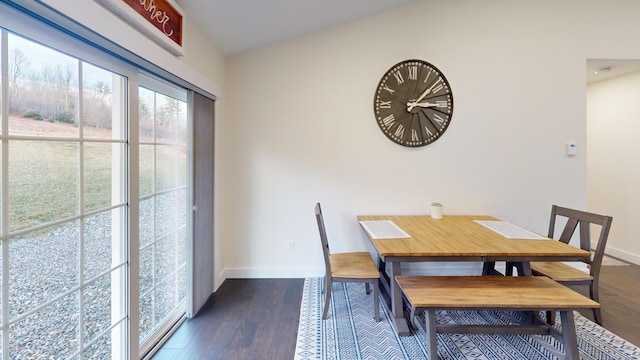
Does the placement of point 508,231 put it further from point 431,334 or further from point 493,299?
point 431,334

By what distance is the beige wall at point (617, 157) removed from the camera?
340cm

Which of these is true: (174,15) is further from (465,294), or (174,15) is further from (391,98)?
(465,294)

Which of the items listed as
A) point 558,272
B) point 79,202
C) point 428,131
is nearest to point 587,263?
point 558,272

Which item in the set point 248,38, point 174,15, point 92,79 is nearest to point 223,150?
point 248,38

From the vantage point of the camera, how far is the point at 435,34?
114 inches

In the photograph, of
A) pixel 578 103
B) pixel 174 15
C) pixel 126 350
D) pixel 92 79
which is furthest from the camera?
pixel 578 103

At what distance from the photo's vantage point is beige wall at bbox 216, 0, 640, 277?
2.88 metres

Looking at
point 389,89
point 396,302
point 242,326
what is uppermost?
point 389,89

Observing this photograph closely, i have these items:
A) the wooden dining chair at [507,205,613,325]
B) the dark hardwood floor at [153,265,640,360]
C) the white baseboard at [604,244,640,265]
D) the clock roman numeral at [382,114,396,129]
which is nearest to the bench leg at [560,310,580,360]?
the wooden dining chair at [507,205,613,325]

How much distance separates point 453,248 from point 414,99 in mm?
1679

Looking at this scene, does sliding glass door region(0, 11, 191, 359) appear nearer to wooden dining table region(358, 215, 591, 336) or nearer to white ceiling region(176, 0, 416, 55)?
white ceiling region(176, 0, 416, 55)

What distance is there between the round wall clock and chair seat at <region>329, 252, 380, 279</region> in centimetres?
142

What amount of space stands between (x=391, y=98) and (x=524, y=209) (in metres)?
1.94

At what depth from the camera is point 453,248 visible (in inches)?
74.3
